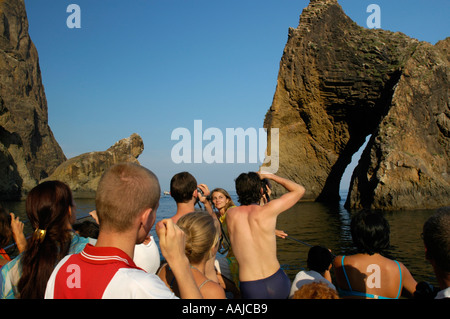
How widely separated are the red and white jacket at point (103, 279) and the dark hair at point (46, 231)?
0.76 meters

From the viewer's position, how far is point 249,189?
363 cm

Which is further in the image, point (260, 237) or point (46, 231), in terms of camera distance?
point (260, 237)

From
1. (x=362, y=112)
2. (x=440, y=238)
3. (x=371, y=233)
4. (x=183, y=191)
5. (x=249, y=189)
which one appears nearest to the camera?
(x=440, y=238)

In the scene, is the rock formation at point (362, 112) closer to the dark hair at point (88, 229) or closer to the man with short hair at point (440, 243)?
the dark hair at point (88, 229)

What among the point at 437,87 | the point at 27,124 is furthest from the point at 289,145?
the point at 27,124

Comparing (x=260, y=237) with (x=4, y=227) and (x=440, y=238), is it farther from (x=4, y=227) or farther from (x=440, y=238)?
(x=4, y=227)

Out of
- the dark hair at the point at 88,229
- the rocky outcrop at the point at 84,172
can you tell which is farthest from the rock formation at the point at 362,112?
the rocky outcrop at the point at 84,172

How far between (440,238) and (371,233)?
1021 mm

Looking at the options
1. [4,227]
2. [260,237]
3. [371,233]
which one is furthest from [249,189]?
[4,227]

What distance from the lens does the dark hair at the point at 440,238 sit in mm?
1946

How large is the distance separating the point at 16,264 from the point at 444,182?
88.1ft

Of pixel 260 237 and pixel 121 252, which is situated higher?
pixel 121 252

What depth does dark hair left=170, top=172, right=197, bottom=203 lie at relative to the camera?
12.9 ft

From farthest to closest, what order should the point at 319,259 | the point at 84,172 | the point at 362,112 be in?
the point at 84,172
the point at 362,112
the point at 319,259
